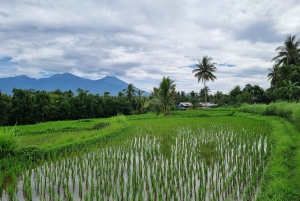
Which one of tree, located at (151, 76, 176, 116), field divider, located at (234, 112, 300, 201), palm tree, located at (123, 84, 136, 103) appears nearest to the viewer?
field divider, located at (234, 112, 300, 201)

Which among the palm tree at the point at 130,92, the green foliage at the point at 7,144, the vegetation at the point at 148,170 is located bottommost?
the vegetation at the point at 148,170

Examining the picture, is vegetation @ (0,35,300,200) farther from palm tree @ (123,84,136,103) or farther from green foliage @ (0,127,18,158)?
palm tree @ (123,84,136,103)

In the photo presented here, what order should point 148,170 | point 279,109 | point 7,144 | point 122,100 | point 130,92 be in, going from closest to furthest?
point 148,170 < point 7,144 < point 279,109 < point 122,100 < point 130,92

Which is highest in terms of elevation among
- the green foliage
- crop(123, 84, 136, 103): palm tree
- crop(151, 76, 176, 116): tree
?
crop(123, 84, 136, 103): palm tree

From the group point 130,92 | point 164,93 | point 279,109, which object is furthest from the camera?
point 130,92

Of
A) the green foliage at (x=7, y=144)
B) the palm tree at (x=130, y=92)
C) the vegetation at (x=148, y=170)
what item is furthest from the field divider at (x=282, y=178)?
the palm tree at (x=130, y=92)

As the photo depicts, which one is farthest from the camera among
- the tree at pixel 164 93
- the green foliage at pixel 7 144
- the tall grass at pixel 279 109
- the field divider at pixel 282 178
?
the tree at pixel 164 93

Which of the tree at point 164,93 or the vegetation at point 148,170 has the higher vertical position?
the tree at point 164,93

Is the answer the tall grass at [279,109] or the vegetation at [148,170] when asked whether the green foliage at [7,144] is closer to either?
the vegetation at [148,170]

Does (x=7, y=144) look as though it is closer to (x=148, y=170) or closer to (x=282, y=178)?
(x=148, y=170)

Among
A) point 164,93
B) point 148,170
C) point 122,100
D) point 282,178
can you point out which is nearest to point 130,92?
point 122,100

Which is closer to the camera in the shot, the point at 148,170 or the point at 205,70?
the point at 148,170

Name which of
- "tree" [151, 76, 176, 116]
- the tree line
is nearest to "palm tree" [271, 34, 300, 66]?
the tree line

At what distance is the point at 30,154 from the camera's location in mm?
5879
